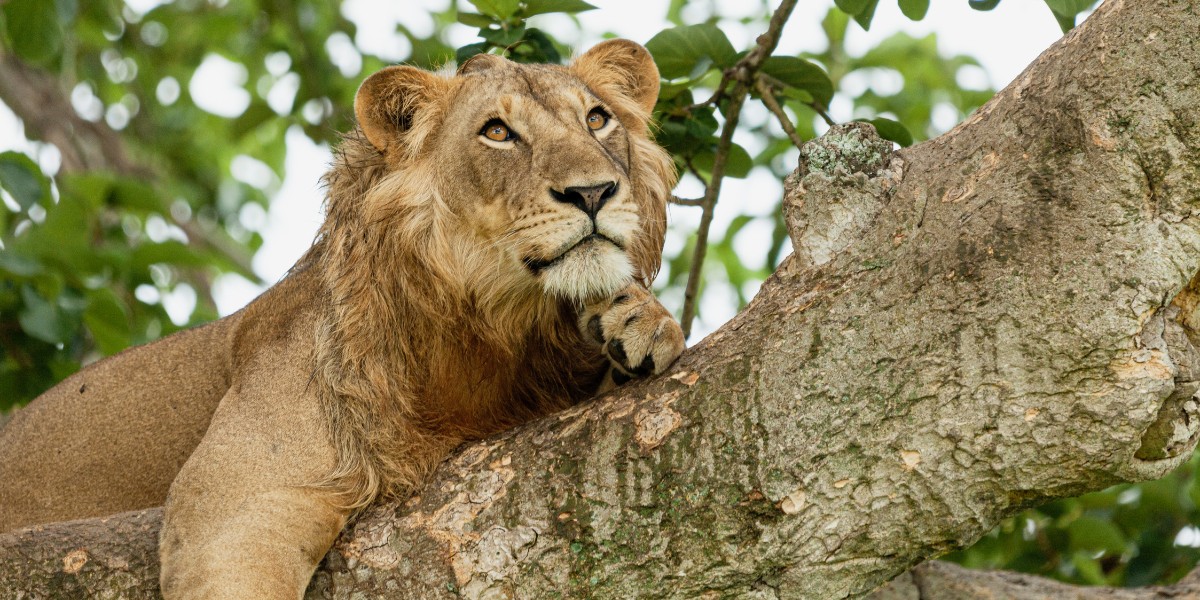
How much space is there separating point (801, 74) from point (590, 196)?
1.54m

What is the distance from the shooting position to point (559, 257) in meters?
3.86

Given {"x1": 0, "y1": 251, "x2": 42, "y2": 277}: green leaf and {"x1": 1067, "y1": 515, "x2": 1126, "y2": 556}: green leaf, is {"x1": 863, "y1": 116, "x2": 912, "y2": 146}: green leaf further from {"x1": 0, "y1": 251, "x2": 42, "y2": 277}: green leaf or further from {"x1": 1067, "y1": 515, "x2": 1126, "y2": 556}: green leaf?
{"x1": 0, "y1": 251, "x2": 42, "y2": 277}: green leaf

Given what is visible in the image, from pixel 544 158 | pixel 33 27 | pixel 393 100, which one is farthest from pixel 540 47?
pixel 33 27

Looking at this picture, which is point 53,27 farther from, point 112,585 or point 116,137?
point 116,137

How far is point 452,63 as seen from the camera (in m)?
4.88

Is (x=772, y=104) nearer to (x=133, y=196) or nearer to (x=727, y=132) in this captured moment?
(x=727, y=132)

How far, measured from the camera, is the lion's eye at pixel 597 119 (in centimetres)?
438

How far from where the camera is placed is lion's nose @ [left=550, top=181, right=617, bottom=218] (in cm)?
378

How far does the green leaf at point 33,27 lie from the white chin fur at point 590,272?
3.66 m

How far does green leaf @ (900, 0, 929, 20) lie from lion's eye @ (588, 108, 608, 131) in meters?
1.29

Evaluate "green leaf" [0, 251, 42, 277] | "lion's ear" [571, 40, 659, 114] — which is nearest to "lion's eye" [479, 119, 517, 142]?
"lion's ear" [571, 40, 659, 114]

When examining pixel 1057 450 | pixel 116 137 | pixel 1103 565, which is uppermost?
pixel 116 137

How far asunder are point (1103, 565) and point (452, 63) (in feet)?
13.2

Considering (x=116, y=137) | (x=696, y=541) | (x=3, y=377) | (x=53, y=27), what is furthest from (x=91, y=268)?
(x=116, y=137)
